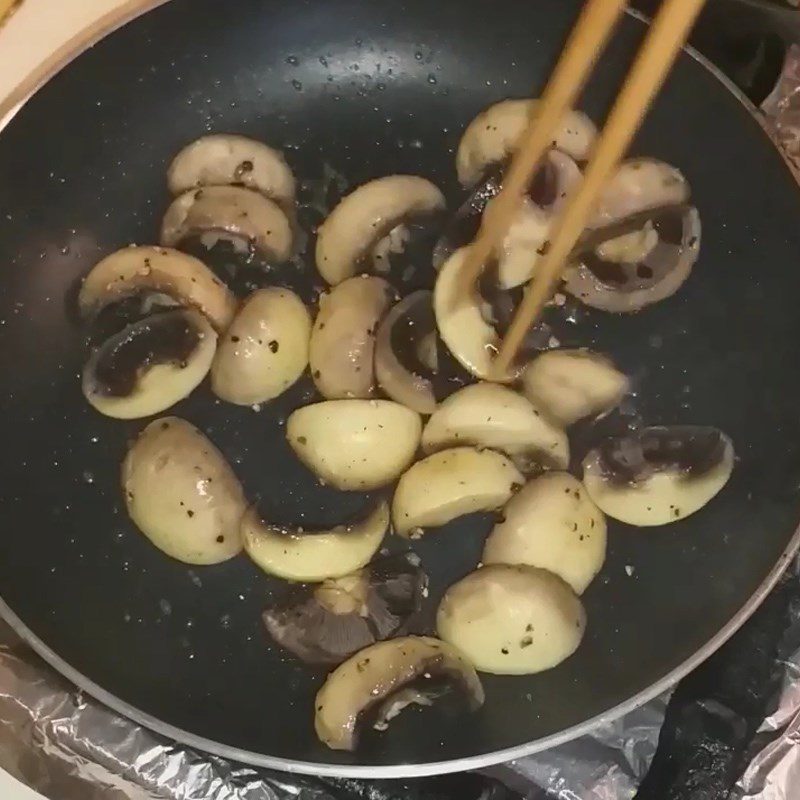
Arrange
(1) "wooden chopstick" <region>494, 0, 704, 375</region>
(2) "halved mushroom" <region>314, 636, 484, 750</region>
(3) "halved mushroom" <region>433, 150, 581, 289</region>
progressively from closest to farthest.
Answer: (1) "wooden chopstick" <region>494, 0, 704, 375</region>
(2) "halved mushroom" <region>314, 636, 484, 750</region>
(3) "halved mushroom" <region>433, 150, 581, 289</region>

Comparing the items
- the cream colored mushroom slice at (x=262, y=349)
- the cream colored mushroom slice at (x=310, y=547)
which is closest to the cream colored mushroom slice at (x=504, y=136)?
the cream colored mushroom slice at (x=262, y=349)

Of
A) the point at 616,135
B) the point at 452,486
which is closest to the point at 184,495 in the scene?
the point at 452,486

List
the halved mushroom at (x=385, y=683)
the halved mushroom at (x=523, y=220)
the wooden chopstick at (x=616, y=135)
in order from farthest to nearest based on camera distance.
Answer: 1. the halved mushroom at (x=523, y=220)
2. the halved mushroom at (x=385, y=683)
3. the wooden chopstick at (x=616, y=135)

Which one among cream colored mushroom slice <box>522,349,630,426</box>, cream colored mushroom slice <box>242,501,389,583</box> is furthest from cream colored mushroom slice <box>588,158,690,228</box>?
cream colored mushroom slice <box>242,501,389,583</box>

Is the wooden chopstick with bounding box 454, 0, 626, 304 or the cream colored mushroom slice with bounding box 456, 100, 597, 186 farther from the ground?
the cream colored mushroom slice with bounding box 456, 100, 597, 186

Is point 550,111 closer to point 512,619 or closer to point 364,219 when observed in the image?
point 364,219

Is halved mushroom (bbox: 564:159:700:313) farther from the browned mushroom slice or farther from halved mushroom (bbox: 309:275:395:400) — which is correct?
halved mushroom (bbox: 309:275:395:400)

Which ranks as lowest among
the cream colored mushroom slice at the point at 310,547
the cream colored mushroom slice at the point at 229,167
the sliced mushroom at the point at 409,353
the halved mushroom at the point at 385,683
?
the halved mushroom at the point at 385,683

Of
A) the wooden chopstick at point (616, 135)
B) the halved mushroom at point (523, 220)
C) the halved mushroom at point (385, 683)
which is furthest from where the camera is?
the halved mushroom at point (523, 220)

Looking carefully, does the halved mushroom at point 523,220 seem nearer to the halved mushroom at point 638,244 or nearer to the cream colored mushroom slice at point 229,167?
the halved mushroom at point 638,244
